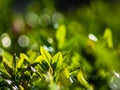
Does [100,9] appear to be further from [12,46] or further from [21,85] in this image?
[21,85]

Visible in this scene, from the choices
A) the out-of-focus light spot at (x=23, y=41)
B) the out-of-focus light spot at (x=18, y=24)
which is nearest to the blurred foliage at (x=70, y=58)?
the out-of-focus light spot at (x=23, y=41)

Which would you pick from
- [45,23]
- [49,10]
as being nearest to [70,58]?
[45,23]

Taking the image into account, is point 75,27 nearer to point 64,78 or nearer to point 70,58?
point 70,58

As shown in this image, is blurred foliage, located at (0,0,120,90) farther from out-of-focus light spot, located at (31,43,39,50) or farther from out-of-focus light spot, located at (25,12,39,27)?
out-of-focus light spot, located at (25,12,39,27)

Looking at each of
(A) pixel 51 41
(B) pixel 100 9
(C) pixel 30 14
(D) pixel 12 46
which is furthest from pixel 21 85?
(C) pixel 30 14

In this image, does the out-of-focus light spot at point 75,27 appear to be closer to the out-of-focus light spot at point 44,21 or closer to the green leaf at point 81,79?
the out-of-focus light spot at point 44,21
